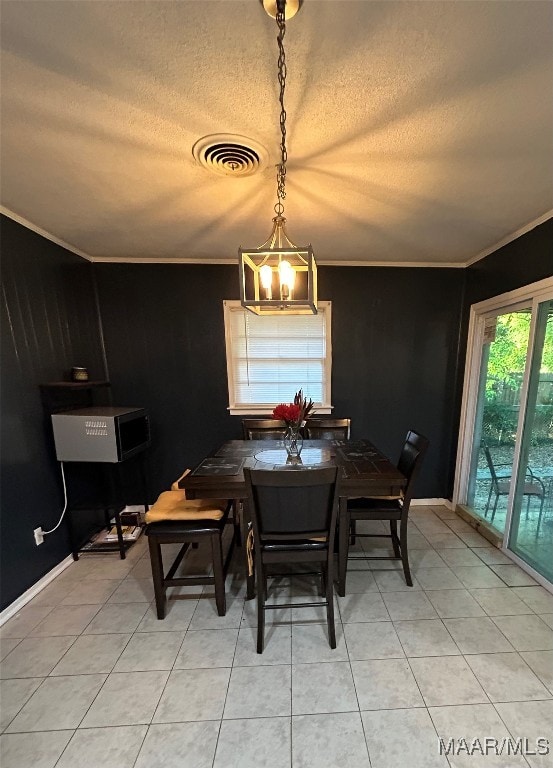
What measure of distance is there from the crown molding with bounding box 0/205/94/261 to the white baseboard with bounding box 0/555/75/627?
2.53 metres

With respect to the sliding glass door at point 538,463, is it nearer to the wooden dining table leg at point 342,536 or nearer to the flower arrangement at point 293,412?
the wooden dining table leg at point 342,536

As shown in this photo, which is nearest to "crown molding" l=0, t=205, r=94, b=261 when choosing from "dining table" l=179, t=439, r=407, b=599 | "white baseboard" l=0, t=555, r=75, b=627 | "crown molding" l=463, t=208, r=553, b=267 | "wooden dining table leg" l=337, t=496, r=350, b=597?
"dining table" l=179, t=439, r=407, b=599

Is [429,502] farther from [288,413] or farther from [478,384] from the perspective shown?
[288,413]

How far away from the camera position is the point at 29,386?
6.50ft

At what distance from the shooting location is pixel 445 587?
194cm

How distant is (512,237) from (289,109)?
7.05ft

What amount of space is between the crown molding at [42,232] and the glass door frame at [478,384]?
3.67m

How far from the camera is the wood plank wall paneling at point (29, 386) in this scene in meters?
1.81

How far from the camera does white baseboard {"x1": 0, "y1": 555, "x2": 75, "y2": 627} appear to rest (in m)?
1.74

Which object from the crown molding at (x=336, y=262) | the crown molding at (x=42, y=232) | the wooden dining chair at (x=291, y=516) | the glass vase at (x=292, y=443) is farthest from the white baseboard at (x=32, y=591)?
the crown molding at (x=336, y=262)

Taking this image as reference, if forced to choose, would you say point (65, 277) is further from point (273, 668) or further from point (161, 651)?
point (273, 668)

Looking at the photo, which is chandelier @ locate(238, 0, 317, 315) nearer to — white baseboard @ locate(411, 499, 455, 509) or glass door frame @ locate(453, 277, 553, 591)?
glass door frame @ locate(453, 277, 553, 591)

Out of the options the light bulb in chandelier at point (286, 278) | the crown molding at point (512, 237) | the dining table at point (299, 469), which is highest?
the crown molding at point (512, 237)

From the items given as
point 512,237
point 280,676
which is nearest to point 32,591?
point 280,676
